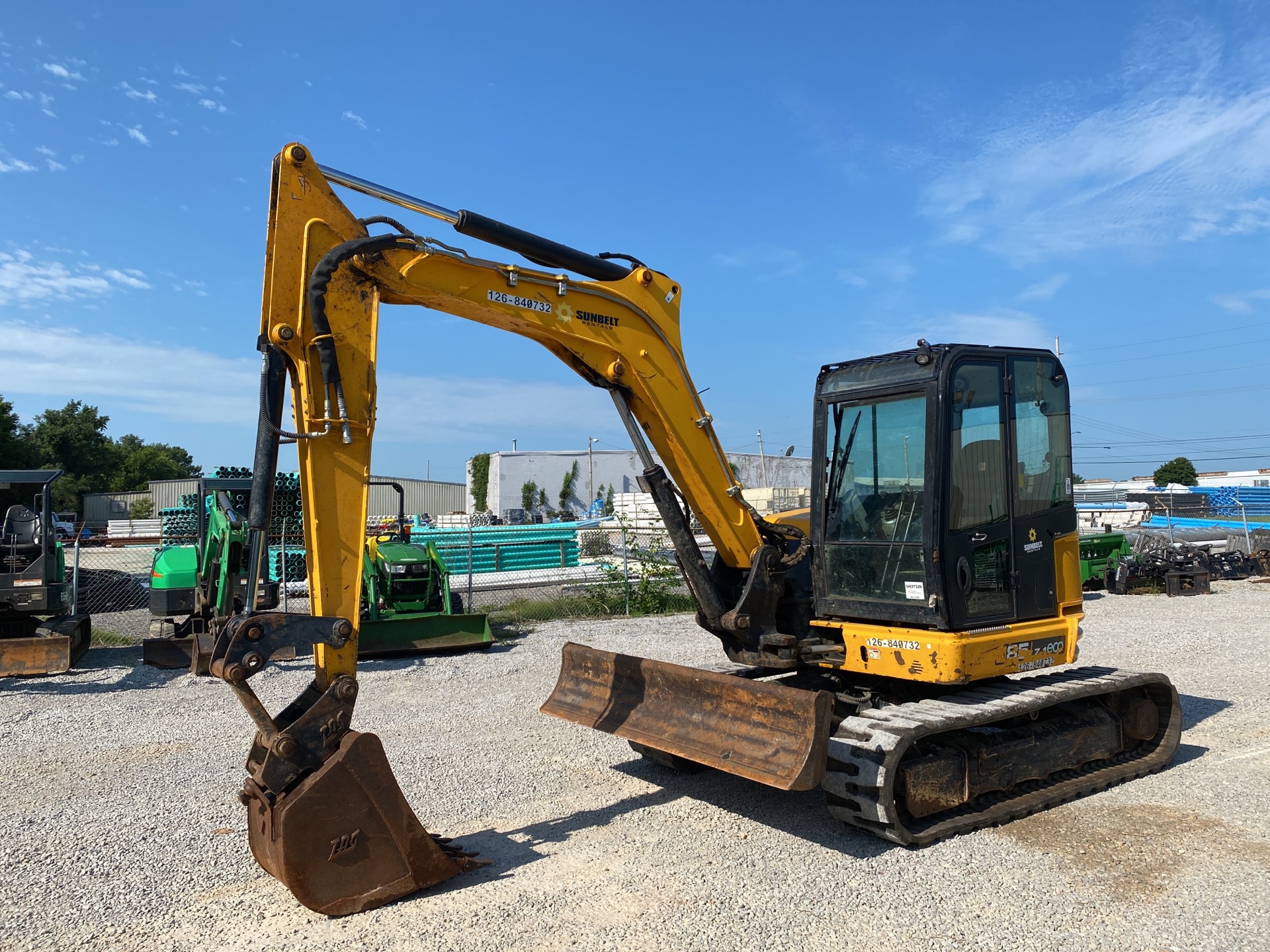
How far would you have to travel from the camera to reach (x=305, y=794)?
4355 millimetres

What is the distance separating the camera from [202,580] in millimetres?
12234

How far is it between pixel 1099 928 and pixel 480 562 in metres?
19.0

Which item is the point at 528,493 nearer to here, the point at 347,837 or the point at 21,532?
the point at 21,532

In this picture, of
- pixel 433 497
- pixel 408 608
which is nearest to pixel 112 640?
pixel 408 608

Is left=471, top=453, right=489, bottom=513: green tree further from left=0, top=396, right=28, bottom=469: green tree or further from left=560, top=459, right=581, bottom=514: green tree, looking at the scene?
left=0, top=396, right=28, bottom=469: green tree

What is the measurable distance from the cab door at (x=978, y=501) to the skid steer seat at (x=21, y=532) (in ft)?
38.1

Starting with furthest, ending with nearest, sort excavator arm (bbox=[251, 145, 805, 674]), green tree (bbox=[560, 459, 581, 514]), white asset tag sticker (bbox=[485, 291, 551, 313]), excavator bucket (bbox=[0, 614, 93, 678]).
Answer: green tree (bbox=[560, 459, 581, 514])
excavator bucket (bbox=[0, 614, 93, 678])
white asset tag sticker (bbox=[485, 291, 551, 313])
excavator arm (bbox=[251, 145, 805, 674])

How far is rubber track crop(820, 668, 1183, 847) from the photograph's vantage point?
5.25 metres

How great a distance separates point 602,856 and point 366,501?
2.39 m

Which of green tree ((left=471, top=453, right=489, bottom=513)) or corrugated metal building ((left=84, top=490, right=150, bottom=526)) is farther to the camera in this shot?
green tree ((left=471, top=453, right=489, bottom=513))

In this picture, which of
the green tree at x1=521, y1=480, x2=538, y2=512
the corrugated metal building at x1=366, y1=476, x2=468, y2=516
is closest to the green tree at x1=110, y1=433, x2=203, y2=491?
the corrugated metal building at x1=366, y1=476, x2=468, y2=516

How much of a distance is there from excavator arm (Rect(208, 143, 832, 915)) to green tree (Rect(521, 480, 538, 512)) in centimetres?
5232

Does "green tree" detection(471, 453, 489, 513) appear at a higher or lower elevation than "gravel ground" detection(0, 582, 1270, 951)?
higher

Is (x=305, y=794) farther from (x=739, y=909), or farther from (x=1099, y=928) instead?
(x=1099, y=928)
